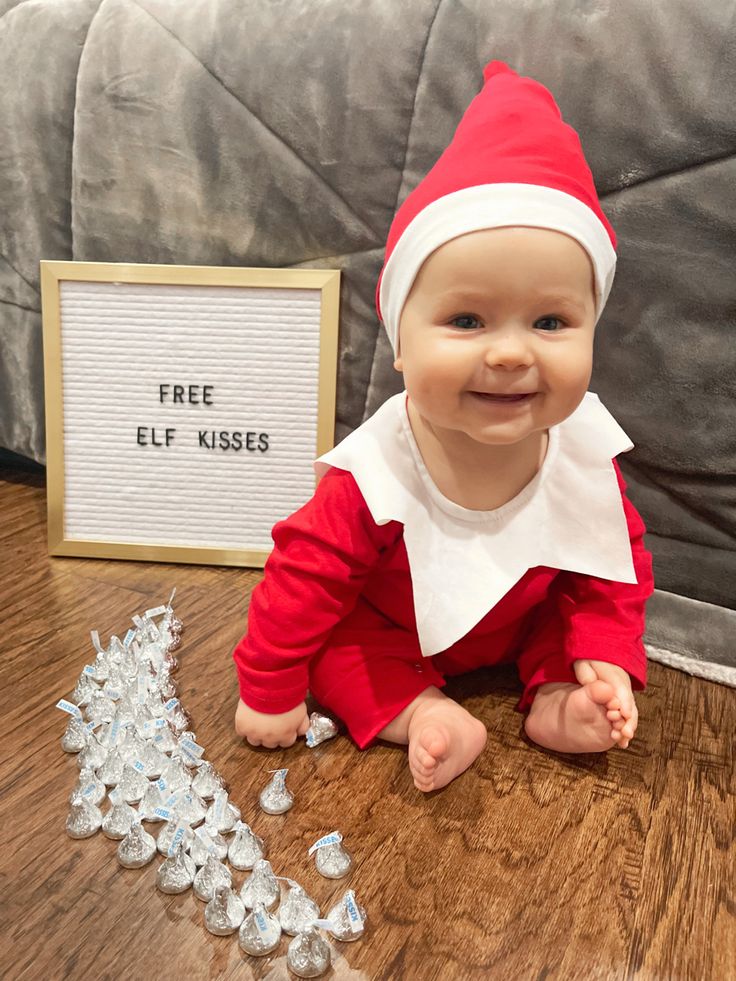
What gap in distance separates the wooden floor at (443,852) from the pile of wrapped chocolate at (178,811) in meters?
0.01

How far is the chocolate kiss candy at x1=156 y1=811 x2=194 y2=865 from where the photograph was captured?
0.62 metres

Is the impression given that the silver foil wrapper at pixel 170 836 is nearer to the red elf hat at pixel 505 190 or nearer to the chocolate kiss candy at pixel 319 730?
the chocolate kiss candy at pixel 319 730

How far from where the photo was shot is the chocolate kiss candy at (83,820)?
2.09ft

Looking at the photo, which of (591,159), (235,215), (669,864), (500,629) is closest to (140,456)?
(235,215)

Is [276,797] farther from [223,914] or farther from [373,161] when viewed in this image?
[373,161]

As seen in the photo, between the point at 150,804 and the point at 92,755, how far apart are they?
9 cm

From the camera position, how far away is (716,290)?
0.85 metres

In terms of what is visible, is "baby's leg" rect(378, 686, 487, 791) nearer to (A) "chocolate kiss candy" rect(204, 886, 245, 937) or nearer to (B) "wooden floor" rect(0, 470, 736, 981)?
(B) "wooden floor" rect(0, 470, 736, 981)

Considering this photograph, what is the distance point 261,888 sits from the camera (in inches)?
22.9

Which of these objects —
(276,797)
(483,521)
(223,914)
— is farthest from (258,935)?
(483,521)

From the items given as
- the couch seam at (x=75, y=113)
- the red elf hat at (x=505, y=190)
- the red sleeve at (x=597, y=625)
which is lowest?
the red sleeve at (x=597, y=625)

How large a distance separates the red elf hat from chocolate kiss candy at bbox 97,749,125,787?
0.46 metres

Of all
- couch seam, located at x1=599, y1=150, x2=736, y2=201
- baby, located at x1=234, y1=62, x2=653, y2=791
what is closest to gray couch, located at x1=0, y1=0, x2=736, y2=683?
couch seam, located at x1=599, y1=150, x2=736, y2=201

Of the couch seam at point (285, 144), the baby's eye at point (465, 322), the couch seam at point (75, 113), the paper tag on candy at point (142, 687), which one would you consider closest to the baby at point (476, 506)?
the baby's eye at point (465, 322)
